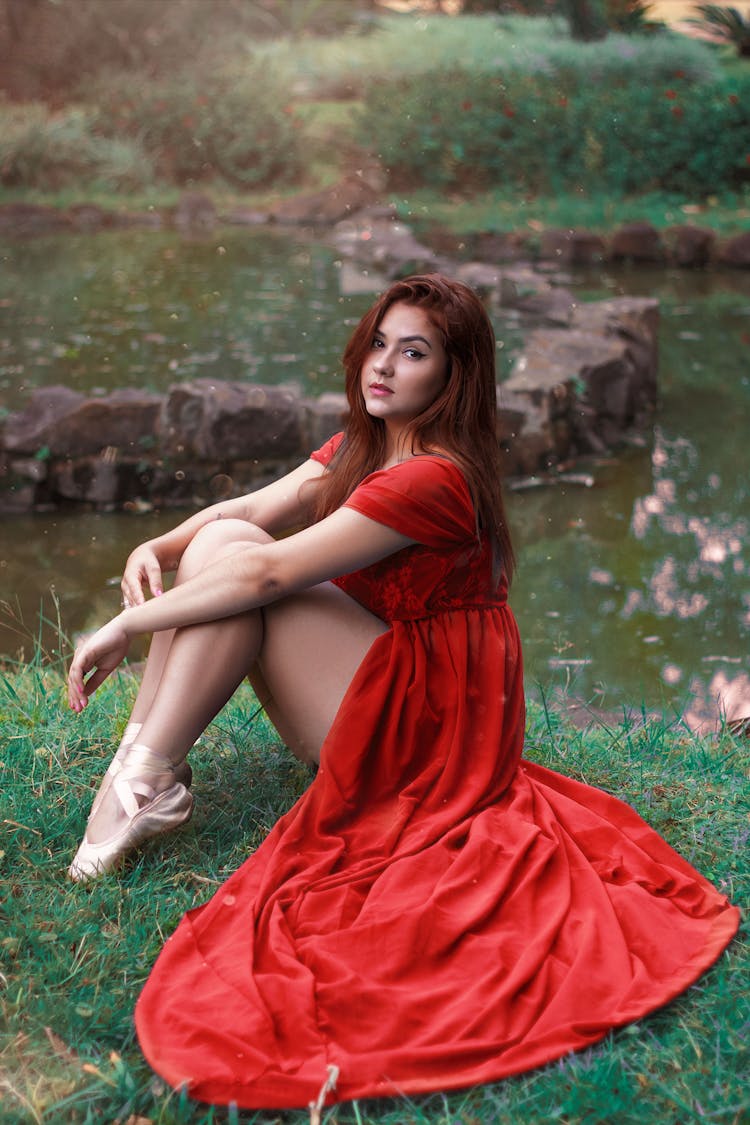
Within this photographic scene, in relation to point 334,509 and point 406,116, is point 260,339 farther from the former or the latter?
point 406,116

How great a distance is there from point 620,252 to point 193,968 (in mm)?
9398

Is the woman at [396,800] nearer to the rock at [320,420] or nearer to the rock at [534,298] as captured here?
the rock at [320,420]

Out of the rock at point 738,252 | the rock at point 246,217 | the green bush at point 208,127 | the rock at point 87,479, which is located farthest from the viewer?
the green bush at point 208,127

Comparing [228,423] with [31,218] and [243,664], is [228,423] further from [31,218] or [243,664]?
[31,218]

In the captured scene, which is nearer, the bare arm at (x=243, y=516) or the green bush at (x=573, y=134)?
the bare arm at (x=243, y=516)

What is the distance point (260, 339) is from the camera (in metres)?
7.06

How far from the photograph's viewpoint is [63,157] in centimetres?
1288

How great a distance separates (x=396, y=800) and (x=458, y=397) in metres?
0.68

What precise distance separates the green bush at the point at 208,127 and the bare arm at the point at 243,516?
38.7 ft

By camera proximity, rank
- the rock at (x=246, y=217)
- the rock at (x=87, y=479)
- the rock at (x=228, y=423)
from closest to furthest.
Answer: the rock at (x=87, y=479), the rock at (x=228, y=423), the rock at (x=246, y=217)

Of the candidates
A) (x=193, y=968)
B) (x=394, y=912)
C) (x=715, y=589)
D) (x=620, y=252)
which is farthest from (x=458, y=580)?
(x=620, y=252)

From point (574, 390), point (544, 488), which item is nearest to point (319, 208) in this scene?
point (574, 390)

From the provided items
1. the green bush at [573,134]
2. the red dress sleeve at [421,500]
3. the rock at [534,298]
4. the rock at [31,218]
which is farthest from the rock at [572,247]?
the red dress sleeve at [421,500]

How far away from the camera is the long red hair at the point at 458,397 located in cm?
198
